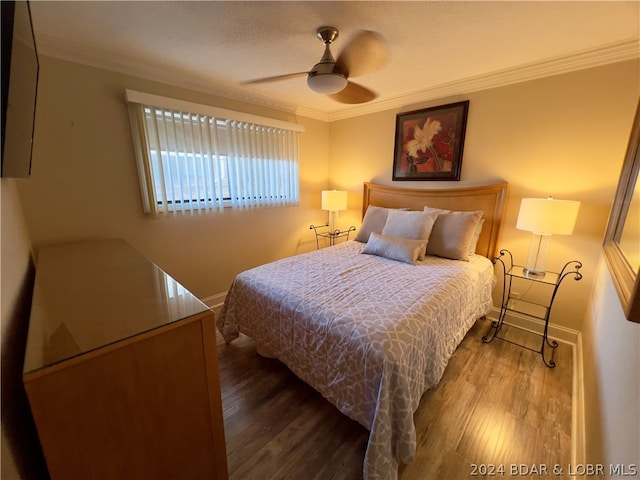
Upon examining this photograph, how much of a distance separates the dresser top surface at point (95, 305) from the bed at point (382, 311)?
2.37 ft

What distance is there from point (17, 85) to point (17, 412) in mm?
954

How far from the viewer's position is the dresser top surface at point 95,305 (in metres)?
0.68

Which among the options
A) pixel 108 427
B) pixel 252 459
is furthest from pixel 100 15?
pixel 252 459

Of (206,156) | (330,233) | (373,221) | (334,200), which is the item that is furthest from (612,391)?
(206,156)

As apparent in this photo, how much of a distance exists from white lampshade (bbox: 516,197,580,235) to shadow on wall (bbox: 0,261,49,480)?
2.76m

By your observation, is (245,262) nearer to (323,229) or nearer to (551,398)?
(323,229)

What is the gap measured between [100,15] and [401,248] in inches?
101

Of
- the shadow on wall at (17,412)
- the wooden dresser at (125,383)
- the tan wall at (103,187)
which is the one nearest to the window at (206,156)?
the tan wall at (103,187)

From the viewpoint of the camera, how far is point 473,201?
2539mm

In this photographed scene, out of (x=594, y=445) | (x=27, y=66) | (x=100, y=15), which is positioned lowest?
(x=594, y=445)

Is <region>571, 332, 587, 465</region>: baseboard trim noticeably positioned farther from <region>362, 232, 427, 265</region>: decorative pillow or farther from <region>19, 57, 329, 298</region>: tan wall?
<region>19, 57, 329, 298</region>: tan wall

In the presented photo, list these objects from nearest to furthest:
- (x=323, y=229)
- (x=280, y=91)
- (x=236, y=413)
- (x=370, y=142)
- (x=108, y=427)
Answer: (x=108, y=427) → (x=236, y=413) → (x=280, y=91) → (x=370, y=142) → (x=323, y=229)

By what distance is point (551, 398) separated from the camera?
1.64 metres

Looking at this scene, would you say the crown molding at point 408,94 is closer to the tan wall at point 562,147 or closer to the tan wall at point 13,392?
the tan wall at point 562,147
